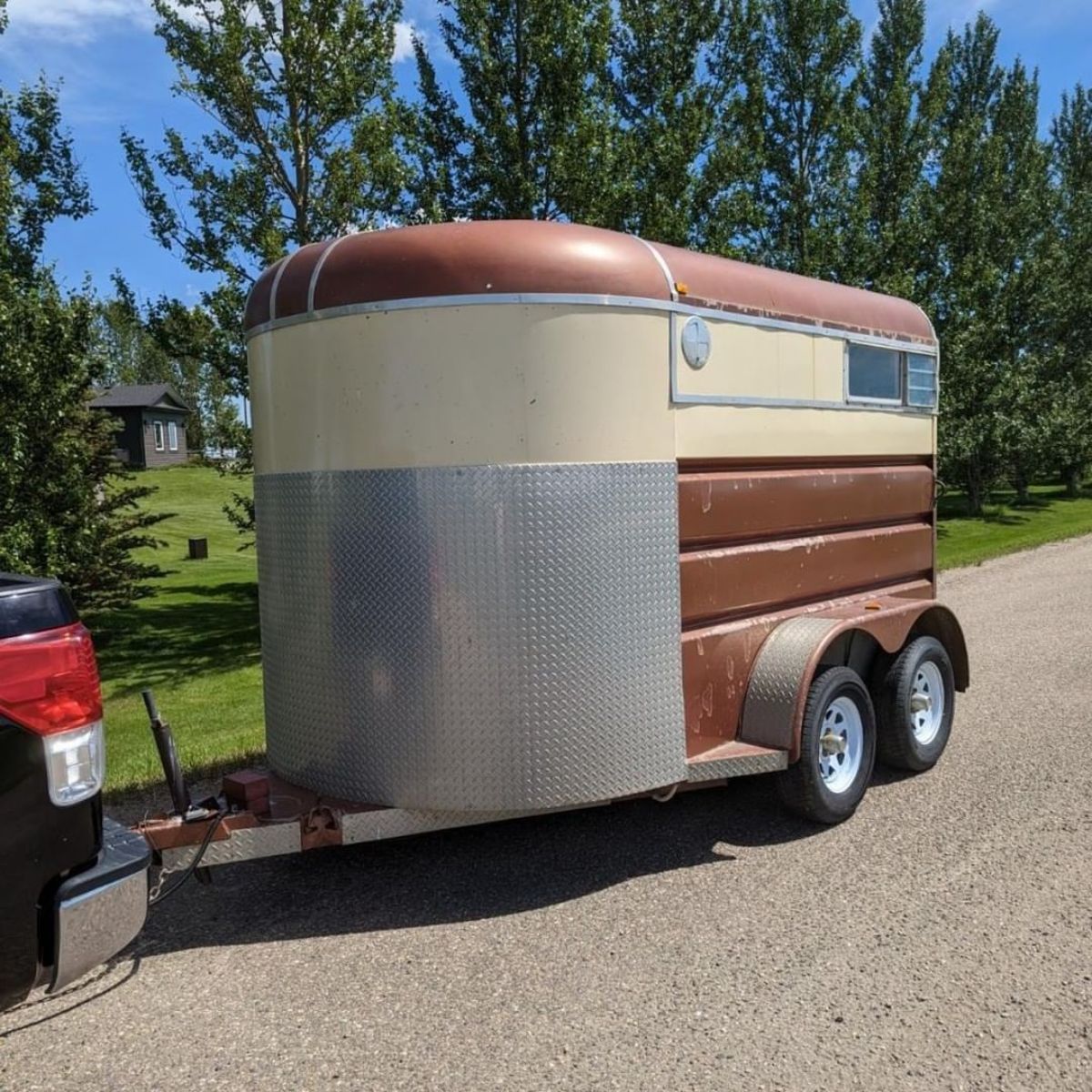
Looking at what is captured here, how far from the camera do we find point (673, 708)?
14.7 feet

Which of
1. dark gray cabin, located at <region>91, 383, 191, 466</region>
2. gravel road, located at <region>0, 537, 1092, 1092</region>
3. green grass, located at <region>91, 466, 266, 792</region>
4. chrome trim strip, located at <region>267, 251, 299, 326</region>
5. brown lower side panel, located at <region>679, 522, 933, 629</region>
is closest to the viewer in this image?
gravel road, located at <region>0, 537, 1092, 1092</region>

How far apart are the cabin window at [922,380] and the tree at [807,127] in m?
9.76

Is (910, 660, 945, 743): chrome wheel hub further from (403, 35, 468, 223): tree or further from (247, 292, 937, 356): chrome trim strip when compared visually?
(403, 35, 468, 223): tree

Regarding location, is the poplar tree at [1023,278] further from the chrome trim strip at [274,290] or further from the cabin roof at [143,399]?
the cabin roof at [143,399]

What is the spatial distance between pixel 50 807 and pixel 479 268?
2491 mm

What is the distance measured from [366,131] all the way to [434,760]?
8.11 meters

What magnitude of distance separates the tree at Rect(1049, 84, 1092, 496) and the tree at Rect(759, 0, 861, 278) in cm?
999

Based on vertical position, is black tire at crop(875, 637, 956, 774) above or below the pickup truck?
below

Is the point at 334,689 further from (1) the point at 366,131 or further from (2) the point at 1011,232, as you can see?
(2) the point at 1011,232

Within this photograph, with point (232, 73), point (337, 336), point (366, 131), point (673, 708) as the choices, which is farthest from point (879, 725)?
point (232, 73)

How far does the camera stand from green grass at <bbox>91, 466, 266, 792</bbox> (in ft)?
22.3

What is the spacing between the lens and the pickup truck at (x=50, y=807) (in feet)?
8.46

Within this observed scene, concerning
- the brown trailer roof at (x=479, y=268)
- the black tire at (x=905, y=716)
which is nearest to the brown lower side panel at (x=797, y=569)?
the black tire at (x=905, y=716)

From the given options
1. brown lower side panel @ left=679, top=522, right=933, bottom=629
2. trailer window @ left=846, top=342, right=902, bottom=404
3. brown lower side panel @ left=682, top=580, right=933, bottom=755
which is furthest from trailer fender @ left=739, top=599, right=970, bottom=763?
trailer window @ left=846, top=342, right=902, bottom=404
